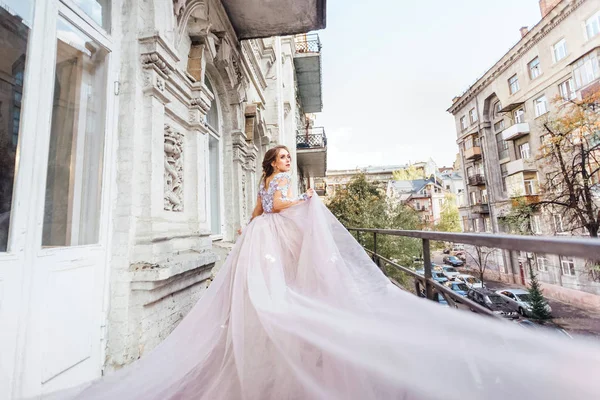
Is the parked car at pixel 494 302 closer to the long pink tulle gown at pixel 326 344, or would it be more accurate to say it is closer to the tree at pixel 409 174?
the long pink tulle gown at pixel 326 344

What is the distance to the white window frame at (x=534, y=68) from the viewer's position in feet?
63.0

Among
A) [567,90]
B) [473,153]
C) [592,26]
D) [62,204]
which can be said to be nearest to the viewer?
[62,204]

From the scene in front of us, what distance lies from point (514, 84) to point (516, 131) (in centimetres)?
382

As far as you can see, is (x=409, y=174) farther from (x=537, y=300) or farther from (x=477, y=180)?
(x=537, y=300)

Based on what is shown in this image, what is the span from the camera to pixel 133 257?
2.29m

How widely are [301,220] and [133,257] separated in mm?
1443

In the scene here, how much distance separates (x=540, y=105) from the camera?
19812 mm

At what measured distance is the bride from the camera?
77cm

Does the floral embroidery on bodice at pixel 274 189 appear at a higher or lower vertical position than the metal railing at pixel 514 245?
higher

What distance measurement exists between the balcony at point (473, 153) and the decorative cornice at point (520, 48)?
452cm

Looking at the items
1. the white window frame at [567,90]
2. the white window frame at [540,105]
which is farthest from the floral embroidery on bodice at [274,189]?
the white window frame at [540,105]

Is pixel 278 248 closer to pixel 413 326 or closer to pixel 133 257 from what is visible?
pixel 413 326

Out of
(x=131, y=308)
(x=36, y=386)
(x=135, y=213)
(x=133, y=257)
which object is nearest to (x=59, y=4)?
(x=135, y=213)

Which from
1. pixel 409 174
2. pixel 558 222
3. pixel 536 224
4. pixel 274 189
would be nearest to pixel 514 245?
pixel 274 189
